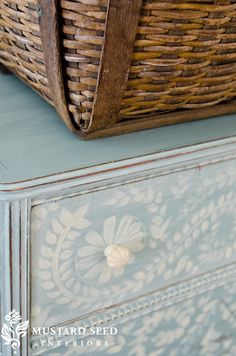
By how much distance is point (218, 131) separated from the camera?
0.71 metres

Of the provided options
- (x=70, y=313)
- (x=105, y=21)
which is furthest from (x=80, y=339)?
(x=105, y=21)

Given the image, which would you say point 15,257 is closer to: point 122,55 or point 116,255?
point 116,255

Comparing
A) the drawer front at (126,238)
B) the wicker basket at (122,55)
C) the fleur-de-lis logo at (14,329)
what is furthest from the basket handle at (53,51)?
the fleur-de-lis logo at (14,329)

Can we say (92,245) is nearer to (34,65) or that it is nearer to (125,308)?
(125,308)

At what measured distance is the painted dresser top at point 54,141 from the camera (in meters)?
0.58

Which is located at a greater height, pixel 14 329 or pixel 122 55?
pixel 122 55

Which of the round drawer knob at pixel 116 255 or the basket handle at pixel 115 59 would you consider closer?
the basket handle at pixel 115 59

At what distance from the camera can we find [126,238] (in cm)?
67

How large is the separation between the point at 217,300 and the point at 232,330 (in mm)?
102

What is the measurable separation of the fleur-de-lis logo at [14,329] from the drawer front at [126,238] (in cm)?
2

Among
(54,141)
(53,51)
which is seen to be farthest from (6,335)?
(53,51)

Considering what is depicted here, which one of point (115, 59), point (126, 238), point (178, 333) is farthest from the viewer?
A: point (178, 333)

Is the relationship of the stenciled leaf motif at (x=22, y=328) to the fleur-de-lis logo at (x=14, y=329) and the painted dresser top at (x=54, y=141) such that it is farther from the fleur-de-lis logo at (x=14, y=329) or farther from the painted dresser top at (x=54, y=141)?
the painted dresser top at (x=54, y=141)

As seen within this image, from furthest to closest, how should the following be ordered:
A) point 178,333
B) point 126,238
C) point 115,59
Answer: point 178,333, point 126,238, point 115,59
